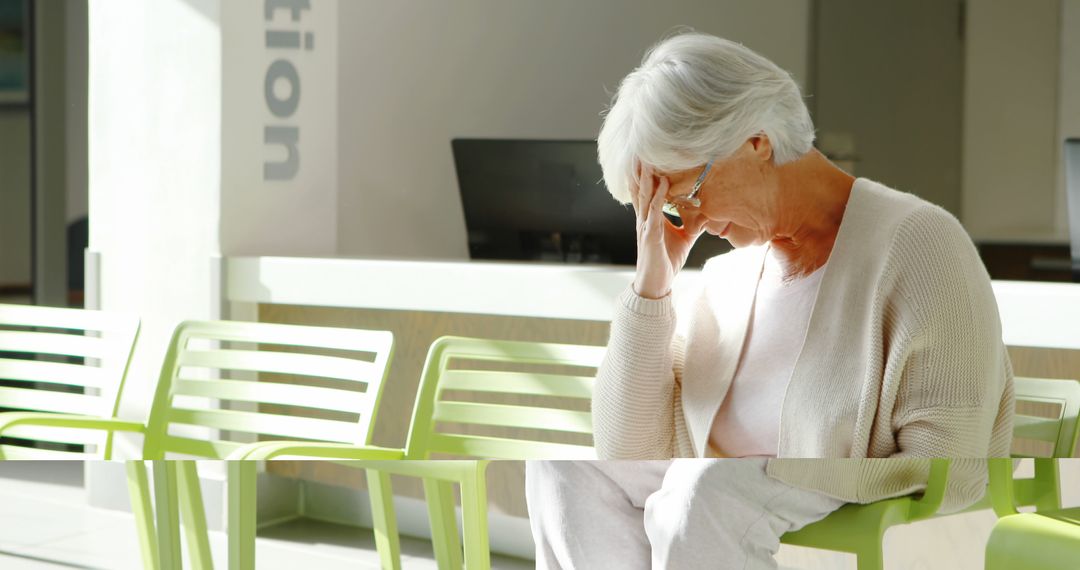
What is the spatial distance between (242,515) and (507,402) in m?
0.42

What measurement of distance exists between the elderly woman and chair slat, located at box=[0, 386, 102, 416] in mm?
544

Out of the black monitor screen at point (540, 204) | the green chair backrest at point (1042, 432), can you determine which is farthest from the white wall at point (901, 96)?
the green chair backrest at point (1042, 432)

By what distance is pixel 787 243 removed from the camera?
50 centimetres

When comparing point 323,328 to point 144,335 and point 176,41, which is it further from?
point 176,41

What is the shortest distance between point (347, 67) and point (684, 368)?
46.2 inches

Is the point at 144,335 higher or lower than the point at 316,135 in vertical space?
lower

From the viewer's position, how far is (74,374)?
0.90m

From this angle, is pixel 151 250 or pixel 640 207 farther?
pixel 151 250

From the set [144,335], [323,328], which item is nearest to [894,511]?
[323,328]

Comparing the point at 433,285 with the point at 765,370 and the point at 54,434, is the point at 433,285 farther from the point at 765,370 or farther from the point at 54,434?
the point at 765,370

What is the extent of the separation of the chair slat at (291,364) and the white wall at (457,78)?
62cm

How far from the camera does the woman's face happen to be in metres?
0.48

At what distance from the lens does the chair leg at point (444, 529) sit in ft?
0.99

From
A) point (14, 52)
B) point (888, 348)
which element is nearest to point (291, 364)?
point (888, 348)
